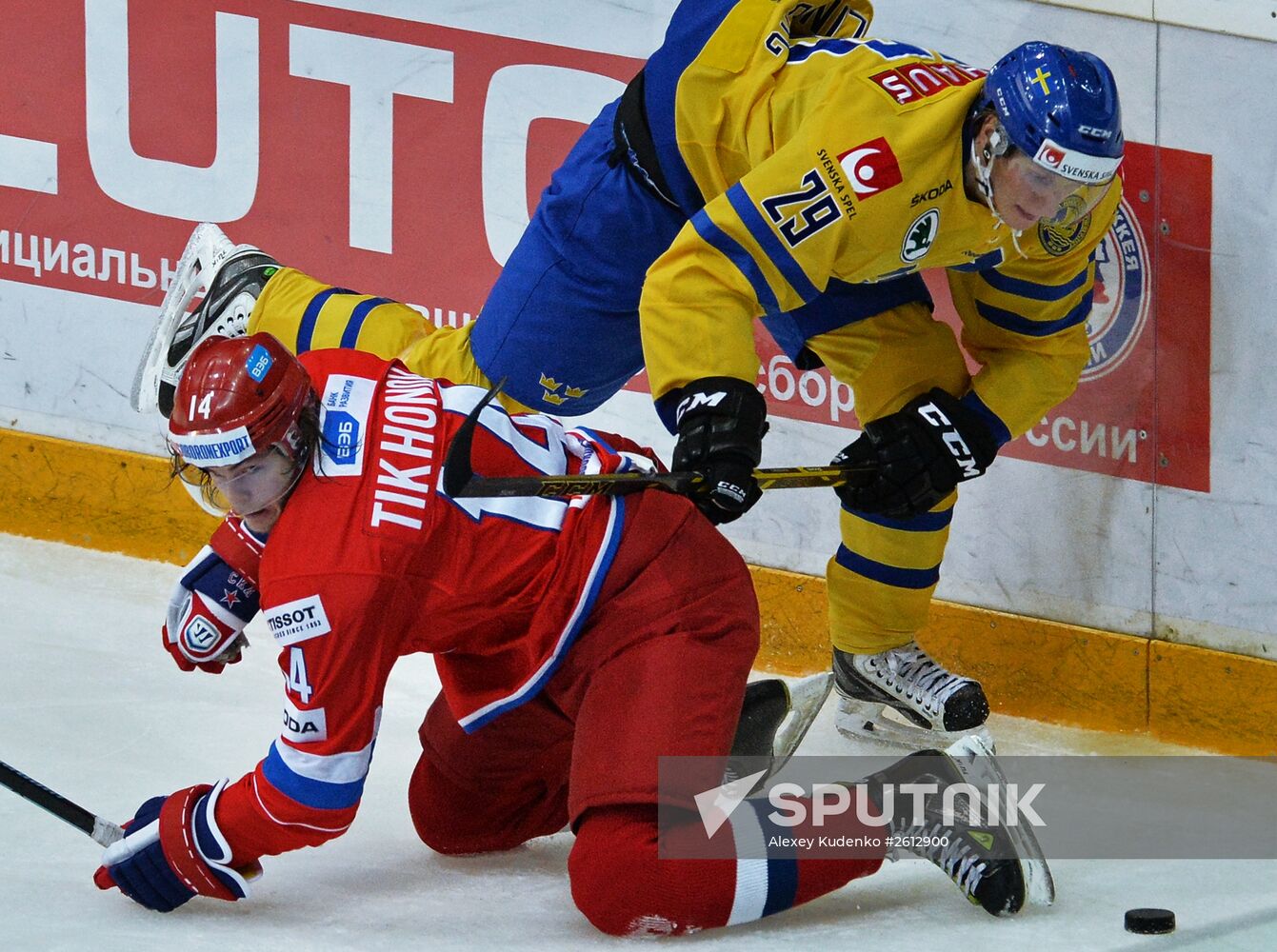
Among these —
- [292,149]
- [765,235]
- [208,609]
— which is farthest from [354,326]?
[765,235]

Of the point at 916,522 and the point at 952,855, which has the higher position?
the point at 916,522

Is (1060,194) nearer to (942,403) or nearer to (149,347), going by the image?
(942,403)

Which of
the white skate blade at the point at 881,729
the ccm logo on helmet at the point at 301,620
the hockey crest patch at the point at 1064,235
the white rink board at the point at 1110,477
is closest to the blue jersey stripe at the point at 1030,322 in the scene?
the hockey crest patch at the point at 1064,235

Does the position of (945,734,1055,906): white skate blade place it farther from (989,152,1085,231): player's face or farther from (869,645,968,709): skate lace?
(989,152,1085,231): player's face

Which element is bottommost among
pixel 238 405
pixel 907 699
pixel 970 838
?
pixel 907 699

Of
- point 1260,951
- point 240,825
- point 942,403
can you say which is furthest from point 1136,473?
point 240,825

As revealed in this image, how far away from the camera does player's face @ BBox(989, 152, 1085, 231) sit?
2.90m

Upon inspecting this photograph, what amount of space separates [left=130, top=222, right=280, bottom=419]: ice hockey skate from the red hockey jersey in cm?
114

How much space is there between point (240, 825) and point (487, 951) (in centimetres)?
38

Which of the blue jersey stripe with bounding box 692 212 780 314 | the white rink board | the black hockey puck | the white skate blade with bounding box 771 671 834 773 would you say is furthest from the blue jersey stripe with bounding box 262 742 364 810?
the white rink board

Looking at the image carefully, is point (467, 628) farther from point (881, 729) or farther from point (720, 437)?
point (881, 729)

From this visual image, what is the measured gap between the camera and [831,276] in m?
3.28

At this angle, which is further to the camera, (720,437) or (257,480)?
(720,437)

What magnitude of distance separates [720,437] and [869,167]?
47 centimetres
